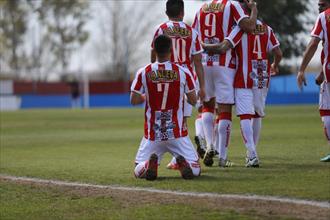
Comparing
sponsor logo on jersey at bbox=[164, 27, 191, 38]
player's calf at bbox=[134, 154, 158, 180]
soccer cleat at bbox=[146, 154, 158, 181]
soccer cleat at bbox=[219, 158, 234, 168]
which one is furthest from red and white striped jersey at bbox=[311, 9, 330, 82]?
soccer cleat at bbox=[146, 154, 158, 181]

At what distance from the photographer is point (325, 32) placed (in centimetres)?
1105

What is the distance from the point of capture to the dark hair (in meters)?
11.0

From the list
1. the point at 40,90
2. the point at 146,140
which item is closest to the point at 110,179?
the point at 146,140

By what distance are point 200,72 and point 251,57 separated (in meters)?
0.80

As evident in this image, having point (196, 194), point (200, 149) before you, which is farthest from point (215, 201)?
point (200, 149)

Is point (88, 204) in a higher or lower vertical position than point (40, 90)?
higher

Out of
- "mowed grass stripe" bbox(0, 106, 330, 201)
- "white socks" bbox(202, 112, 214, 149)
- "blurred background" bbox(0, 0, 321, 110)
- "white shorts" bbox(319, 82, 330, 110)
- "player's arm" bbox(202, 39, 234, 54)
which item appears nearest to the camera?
"mowed grass stripe" bbox(0, 106, 330, 201)

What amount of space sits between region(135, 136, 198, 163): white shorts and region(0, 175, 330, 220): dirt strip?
89 cm

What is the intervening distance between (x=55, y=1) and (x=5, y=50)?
23.3ft

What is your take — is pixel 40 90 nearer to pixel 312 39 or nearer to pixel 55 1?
pixel 55 1

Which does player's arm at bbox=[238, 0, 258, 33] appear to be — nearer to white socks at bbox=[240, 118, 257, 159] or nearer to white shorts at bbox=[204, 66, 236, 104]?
white shorts at bbox=[204, 66, 236, 104]

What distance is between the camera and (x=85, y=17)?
8444 cm

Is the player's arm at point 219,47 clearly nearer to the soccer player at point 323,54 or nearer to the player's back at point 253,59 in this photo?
the player's back at point 253,59

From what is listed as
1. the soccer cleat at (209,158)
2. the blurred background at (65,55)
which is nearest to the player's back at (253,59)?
the soccer cleat at (209,158)
